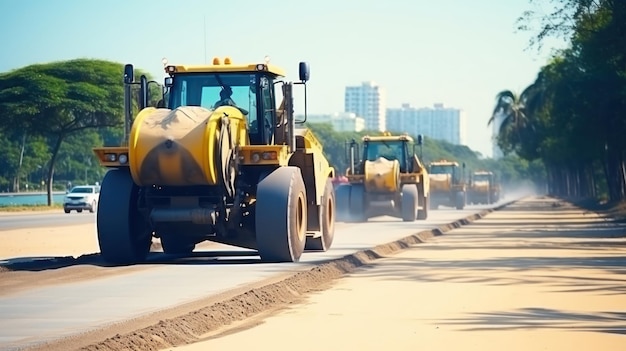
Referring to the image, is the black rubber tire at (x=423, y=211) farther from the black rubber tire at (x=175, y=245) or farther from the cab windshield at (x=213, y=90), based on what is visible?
the cab windshield at (x=213, y=90)

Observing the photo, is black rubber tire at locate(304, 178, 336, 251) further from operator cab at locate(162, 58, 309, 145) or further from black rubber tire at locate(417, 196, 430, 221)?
black rubber tire at locate(417, 196, 430, 221)

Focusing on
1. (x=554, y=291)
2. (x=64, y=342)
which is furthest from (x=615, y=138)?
(x=64, y=342)

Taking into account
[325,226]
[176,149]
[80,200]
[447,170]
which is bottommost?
[80,200]

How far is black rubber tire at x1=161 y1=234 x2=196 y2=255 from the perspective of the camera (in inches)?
989

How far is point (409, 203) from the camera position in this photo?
48719mm

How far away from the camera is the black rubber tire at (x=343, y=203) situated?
48.7 m

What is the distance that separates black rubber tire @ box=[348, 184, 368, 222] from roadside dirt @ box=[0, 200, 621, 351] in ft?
74.9

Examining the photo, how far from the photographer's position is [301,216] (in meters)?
23.2

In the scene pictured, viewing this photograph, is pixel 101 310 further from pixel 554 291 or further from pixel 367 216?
pixel 367 216

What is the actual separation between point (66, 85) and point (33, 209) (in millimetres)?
10058

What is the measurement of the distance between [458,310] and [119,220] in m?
8.28

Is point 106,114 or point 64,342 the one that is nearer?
point 64,342

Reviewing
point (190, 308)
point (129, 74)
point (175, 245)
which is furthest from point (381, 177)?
point (190, 308)

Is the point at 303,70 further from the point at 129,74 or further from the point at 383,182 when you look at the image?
the point at 383,182
